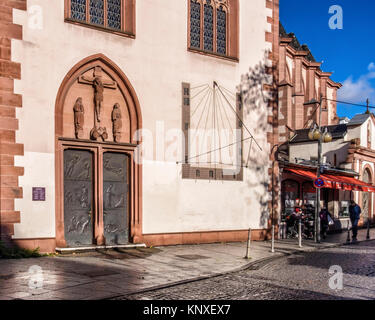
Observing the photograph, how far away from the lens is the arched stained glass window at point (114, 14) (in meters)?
16.5

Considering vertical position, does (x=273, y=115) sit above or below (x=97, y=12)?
below

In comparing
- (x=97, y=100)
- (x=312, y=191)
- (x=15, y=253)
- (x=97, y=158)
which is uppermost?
(x=97, y=100)

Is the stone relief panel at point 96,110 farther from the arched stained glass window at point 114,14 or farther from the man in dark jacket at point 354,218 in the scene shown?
the man in dark jacket at point 354,218

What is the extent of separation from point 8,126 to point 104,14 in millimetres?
5315

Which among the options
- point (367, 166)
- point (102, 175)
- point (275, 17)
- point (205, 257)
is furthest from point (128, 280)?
point (367, 166)

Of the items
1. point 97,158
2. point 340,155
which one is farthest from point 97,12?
point 340,155

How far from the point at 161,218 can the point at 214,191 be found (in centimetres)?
272

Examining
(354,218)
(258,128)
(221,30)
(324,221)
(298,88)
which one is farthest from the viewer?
(298,88)

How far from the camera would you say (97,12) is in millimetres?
16109

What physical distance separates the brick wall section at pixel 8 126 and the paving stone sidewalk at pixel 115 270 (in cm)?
156

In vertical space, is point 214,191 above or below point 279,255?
above

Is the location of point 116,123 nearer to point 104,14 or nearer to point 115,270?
point 104,14
